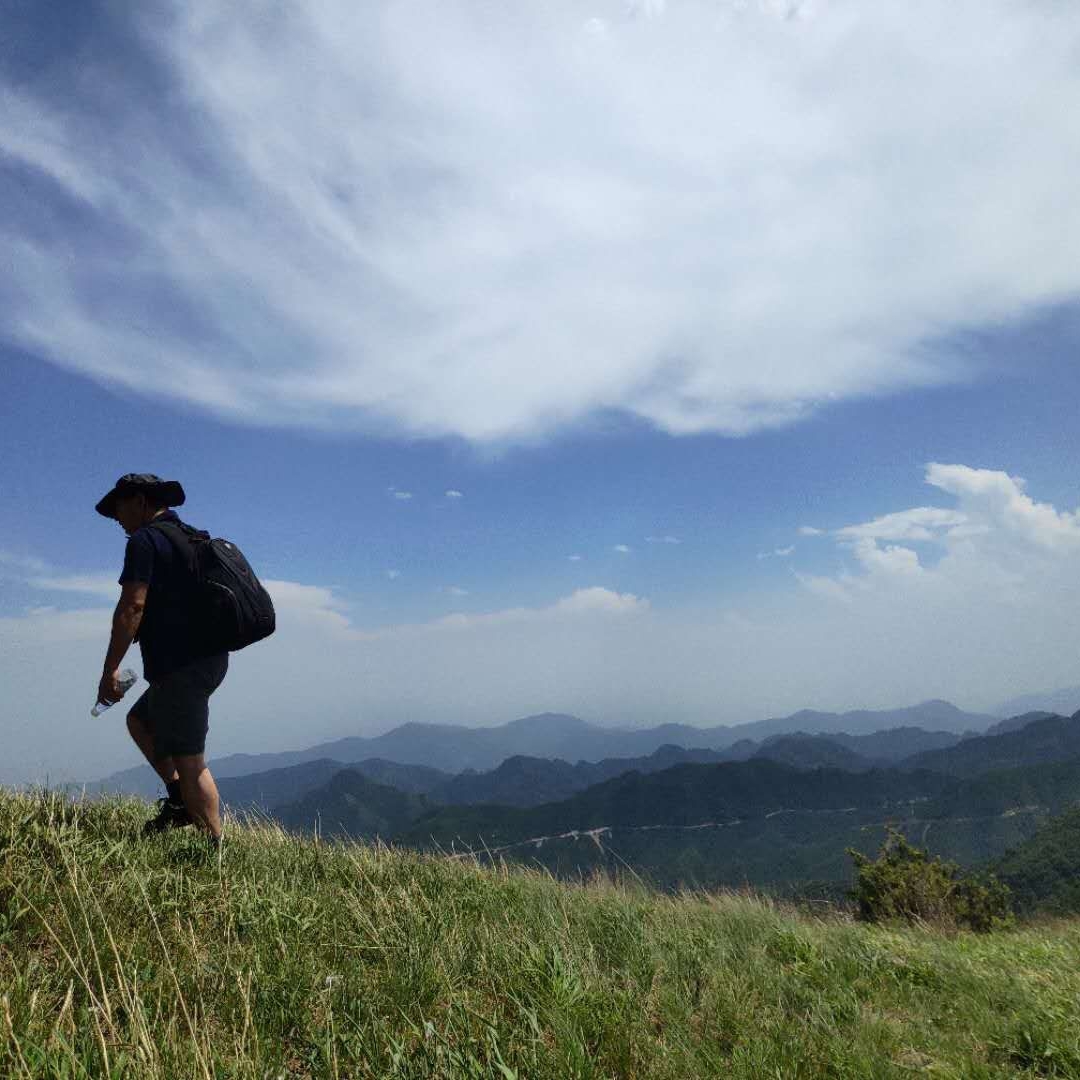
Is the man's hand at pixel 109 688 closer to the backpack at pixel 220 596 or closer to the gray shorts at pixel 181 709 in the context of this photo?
the gray shorts at pixel 181 709

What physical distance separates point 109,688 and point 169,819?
3.41 ft

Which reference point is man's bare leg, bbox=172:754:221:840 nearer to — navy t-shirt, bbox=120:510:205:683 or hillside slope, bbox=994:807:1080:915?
navy t-shirt, bbox=120:510:205:683

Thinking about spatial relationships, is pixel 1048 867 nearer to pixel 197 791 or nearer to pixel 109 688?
pixel 197 791

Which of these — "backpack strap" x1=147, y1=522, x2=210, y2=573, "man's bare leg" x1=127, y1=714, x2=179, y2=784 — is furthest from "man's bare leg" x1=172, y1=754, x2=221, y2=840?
"backpack strap" x1=147, y1=522, x2=210, y2=573

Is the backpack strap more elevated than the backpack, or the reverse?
the backpack strap

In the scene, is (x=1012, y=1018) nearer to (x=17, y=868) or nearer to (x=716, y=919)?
(x=716, y=919)

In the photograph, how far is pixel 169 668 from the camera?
4793 millimetres

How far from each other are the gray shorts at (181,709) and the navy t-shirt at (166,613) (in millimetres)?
78

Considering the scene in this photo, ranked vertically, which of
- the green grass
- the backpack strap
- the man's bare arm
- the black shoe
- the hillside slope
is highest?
the backpack strap

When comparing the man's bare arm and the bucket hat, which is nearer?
the man's bare arm

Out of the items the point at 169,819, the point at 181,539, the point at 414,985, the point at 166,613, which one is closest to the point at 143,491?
the point at 181,539

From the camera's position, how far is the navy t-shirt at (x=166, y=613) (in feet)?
15.7

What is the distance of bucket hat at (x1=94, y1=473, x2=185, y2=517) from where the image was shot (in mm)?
5125

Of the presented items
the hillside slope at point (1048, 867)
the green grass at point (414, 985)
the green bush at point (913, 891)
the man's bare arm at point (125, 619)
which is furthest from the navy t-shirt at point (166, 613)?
the hillside slope at point (1048, 867)
